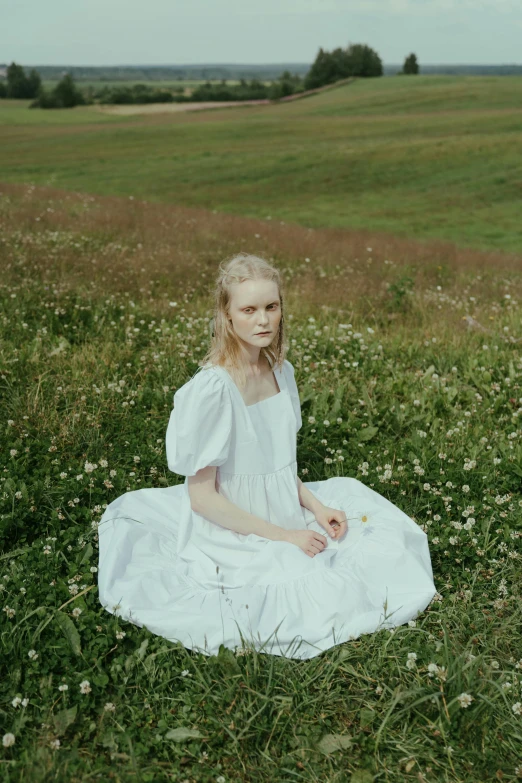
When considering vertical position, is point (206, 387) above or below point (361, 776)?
above

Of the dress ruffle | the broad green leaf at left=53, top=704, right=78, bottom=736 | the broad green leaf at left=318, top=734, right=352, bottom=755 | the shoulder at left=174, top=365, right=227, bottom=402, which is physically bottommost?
the broad green leaf at left=318, top=734, right=352, bottom=755

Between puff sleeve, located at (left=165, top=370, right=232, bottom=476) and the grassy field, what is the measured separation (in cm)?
90

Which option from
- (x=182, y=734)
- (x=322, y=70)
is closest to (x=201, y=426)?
(x=182, y=734)

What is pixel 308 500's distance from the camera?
4301 millimetres

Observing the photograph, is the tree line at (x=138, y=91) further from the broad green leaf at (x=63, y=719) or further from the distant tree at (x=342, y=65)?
the broad green leaf at (x=63, y=719)

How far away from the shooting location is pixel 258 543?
3.91 meters

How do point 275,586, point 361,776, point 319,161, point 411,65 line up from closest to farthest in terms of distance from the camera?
point 361,776 < point 275,586 < point 319,161 < point 411,65

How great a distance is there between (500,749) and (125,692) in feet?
5.74

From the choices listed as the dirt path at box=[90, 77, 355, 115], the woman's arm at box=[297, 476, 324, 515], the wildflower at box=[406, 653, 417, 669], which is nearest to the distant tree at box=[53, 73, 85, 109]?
the dirt path at box=[90, 77, 355, 115]

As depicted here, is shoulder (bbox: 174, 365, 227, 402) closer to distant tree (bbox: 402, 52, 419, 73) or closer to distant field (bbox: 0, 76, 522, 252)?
distant field (bbox: 0, 76, 522, 252)

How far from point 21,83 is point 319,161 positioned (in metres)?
44.7

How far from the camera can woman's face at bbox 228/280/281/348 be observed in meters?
3.76

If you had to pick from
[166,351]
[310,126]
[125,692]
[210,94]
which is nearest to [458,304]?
[166,351]

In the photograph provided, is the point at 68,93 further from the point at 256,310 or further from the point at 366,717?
the point at 366,717
